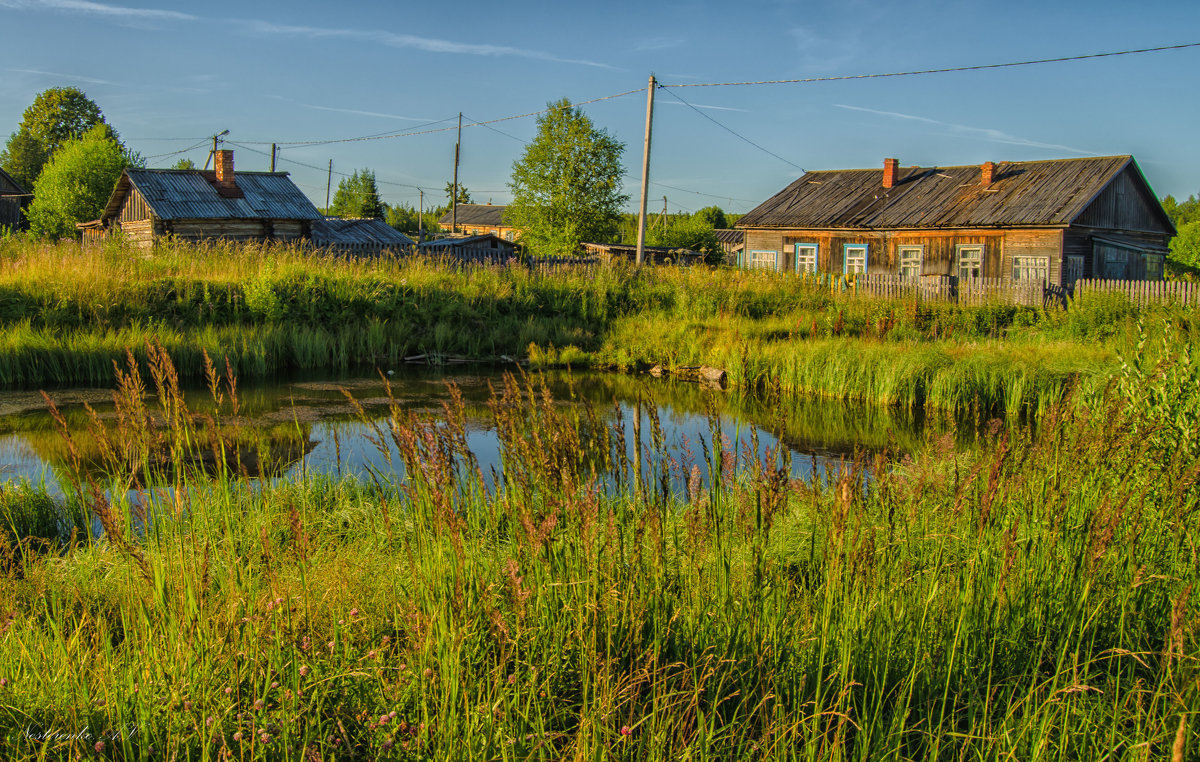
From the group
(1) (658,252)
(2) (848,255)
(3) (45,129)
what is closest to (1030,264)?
(2) (848,255)

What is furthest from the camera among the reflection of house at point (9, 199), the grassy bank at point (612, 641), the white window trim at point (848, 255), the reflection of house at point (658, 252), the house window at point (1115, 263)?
the reflection of house at point (9, 199)

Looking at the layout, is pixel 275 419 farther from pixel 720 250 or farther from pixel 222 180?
pixel 720 250

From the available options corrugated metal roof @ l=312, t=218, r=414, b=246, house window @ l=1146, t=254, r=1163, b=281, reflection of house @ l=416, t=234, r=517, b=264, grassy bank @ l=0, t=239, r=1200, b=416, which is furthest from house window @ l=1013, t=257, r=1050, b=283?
corrugated metal roof @ l=312, t=218, r=414, b=246

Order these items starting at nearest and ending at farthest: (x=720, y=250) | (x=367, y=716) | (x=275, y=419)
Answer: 1. (x=367, y=716)
2. (x=275, y=419)
3. (x=720, y=250)

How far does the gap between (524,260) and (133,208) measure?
14584mm

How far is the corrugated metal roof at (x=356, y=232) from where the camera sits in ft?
101

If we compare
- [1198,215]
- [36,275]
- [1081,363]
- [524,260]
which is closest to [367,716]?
[1081,363]

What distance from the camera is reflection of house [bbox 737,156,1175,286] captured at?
23.7 m

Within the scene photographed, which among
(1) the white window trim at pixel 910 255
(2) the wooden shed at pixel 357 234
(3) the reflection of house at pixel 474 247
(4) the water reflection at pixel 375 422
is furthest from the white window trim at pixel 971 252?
(2) the wooden shed at pixel 357 234

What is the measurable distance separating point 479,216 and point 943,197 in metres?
62.2

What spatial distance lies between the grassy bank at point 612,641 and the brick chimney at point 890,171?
1080 inches

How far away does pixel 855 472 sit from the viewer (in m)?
2.60

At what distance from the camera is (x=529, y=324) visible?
15805mm

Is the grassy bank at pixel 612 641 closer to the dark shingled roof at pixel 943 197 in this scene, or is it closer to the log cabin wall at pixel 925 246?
the log cabin wall at pixel 925 246
